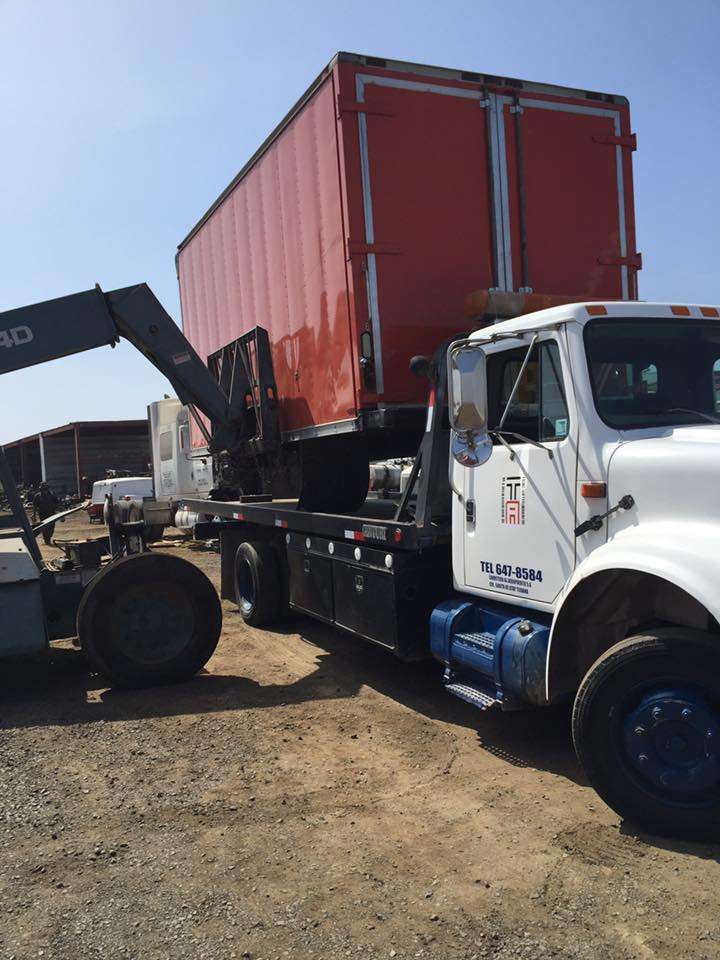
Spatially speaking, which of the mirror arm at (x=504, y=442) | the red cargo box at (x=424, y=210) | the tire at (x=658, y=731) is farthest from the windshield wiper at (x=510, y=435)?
the red cargo box at (x=424, y=210)

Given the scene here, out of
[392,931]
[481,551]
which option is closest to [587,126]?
[481,551]

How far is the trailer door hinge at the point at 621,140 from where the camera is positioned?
6.71m

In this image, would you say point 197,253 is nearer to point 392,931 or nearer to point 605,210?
point 605,210

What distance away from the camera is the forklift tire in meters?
6.20

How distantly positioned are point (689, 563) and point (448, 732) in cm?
236

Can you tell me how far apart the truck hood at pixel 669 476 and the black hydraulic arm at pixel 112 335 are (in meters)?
4.79

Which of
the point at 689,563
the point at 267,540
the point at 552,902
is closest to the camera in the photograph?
the point at 552,902

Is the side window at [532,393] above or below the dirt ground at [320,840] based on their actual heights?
above

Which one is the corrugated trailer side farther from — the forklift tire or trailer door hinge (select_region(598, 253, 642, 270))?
trailer door hinge (select_region(598, 253, 642, 270))

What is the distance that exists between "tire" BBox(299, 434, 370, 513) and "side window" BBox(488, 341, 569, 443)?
2828mm

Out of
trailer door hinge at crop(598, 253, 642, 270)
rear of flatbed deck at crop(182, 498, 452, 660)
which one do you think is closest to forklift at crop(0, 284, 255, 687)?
rear of flatbed deck at crop(182, 498, 452, 660)

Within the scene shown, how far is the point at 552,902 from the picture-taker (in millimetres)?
3188

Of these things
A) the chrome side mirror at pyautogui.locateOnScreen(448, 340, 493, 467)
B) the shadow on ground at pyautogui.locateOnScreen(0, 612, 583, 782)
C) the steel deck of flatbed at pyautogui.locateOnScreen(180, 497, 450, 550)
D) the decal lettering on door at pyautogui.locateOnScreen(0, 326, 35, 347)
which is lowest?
the shadow on ground at pyautogui.locateOnScreen(0, 612, 583, 782)

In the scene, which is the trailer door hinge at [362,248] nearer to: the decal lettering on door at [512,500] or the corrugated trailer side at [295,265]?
the corrugated trailer side at [295,265]
